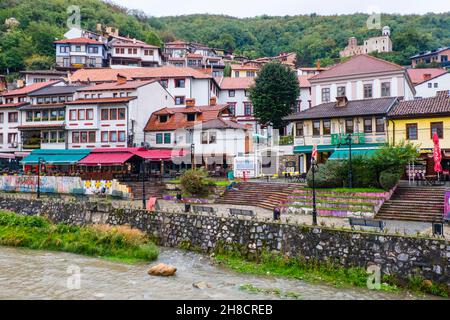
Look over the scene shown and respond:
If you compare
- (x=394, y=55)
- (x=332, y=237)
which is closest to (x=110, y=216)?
(x=332, y=237)

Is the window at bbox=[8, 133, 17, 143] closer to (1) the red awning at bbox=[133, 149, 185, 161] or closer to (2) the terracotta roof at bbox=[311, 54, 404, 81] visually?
(1) the red awning at bbox=[133, 149, 185, 161]

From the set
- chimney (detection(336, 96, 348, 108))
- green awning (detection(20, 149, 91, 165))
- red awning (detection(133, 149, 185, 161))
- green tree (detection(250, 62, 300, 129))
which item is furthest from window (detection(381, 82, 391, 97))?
green awning (detection(20, 149, 91, 165))

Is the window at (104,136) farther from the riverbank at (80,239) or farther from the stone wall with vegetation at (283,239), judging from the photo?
the riverbank at (80,239)

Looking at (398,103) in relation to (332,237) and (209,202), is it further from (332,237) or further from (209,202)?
(332,237)

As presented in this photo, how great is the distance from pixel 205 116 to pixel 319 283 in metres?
32.8

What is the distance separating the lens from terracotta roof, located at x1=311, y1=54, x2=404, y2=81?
4516cm

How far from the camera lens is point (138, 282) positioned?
1839 cm

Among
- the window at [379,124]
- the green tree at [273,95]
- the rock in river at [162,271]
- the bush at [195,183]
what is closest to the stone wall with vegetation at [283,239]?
the rock in river at [162,271]

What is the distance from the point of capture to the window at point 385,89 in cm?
4432

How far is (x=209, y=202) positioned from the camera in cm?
3203

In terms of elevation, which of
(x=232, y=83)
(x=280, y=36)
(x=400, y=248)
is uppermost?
(x=280, y=36)

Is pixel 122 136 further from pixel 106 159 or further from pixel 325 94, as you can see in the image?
pixel 325 94

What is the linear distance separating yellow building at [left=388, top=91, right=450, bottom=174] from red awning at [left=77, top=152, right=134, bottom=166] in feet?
81.4

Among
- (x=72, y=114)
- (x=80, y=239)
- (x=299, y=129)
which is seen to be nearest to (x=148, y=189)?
(x=80, y=239)
